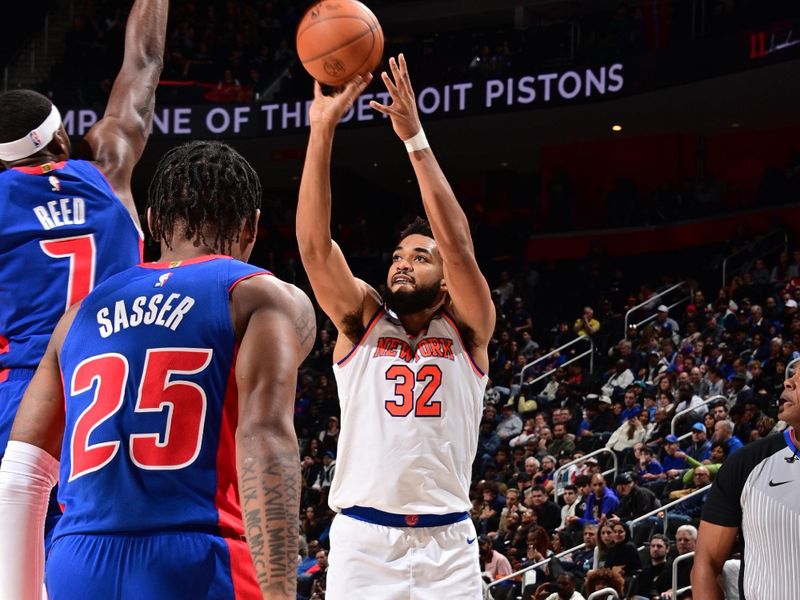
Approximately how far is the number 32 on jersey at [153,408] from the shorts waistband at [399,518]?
91.9 inches

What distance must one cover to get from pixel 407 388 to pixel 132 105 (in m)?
1.59

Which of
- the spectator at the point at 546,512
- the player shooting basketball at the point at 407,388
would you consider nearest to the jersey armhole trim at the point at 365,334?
the player shooting basketball at the point at 407,388

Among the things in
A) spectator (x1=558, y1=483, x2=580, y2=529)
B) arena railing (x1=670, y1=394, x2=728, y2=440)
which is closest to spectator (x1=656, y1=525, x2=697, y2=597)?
spectator (x1=558, y1=483, x2=580, y2=529)

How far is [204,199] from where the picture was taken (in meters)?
2.64

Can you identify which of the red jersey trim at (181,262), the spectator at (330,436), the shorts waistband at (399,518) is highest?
the red jersey trim at (181,262)

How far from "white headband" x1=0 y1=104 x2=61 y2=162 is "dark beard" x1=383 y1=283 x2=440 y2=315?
176cm

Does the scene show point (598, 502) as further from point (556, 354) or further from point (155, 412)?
point (155, 412)

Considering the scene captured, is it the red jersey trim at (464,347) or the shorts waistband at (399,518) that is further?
the red jersey trim at (464,347)

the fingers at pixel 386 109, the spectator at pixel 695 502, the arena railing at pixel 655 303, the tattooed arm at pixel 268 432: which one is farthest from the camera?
the arena railing at pixel 655 303

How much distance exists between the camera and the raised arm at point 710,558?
4.78 meters

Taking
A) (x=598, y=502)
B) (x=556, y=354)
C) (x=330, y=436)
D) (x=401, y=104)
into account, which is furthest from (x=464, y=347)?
→ (x=556, y=354)

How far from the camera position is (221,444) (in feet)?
8.05

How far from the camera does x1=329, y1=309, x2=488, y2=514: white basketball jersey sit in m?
4.66

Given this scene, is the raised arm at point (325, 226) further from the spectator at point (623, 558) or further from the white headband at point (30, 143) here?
the spectator at point (623, 558)
